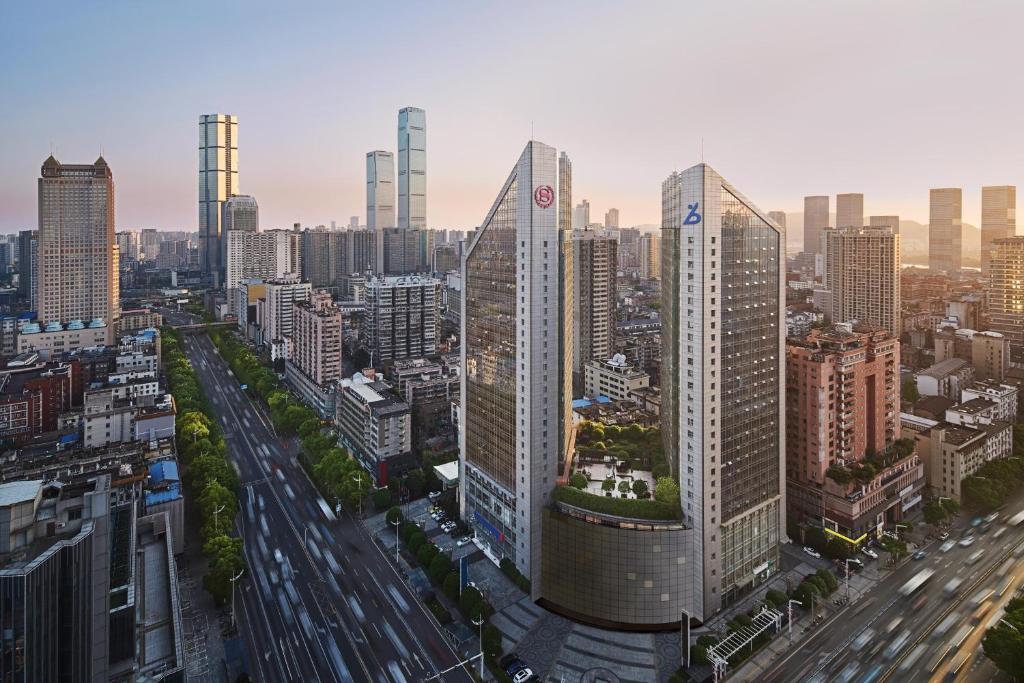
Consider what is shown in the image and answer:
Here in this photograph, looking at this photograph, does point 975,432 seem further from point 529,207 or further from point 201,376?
point 201,376

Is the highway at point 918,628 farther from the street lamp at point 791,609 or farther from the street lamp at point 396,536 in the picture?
the street lamp at point 396,536

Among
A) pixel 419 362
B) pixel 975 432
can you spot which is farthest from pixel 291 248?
pixel 975 432

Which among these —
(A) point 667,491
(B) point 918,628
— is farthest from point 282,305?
(B) point 918,628

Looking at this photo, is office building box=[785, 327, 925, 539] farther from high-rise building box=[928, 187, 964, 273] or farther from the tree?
high-rise building box=[928, 187, 964, 273]

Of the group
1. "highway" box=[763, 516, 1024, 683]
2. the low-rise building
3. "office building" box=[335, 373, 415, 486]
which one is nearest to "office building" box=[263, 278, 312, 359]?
"office building" box=[335, 373, 415, 486]

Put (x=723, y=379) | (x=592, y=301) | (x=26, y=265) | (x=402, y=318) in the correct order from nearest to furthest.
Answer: (x=723, y=379) → (x=592, y=301) → (x=402, y=318) → (x=26, y=265)

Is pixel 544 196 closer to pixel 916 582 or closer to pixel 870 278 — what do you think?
pixel 916 582
